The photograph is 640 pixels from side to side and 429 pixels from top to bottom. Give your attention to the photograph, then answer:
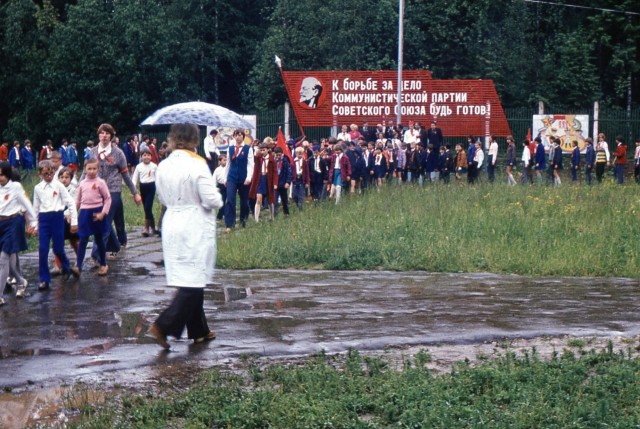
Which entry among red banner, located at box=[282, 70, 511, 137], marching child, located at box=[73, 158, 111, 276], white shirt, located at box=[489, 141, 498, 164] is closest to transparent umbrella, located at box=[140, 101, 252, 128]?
marching child, located at box=[73, 158, 111, 276]

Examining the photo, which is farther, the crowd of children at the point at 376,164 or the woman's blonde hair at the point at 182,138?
the crowd of children at the point at 376,164

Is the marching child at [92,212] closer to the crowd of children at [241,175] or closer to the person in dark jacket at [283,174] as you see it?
the crowd of children at [241,175]

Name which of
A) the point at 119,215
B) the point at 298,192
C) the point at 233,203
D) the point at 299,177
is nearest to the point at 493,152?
the point at 298,192

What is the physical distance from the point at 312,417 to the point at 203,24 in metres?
47.4

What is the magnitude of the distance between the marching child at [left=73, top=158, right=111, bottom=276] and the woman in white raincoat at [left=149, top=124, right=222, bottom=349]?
5111 millimetres

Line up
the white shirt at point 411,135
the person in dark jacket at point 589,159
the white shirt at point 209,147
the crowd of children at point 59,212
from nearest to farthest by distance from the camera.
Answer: the crowd of children at point 59,212
the white shirt at point 209,147
the white shirt at point 411,135
the person in dark jacket at point 589,159

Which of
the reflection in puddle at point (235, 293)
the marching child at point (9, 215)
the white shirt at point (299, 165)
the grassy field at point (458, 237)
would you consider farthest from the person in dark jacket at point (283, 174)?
the marching child at point (9, 215)

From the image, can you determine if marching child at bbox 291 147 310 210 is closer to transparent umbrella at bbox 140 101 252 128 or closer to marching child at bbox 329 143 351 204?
marching child at bbox 329 143 351 204

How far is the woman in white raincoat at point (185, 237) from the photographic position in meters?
8.30

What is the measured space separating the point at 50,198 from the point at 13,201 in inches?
43.7

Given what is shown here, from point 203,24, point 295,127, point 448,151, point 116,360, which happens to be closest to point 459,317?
point 116,360

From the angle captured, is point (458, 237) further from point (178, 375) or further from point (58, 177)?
point (178, 375)

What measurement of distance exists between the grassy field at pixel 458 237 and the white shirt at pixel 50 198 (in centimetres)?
257

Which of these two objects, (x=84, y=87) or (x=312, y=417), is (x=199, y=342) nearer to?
(x=312, y=417)
